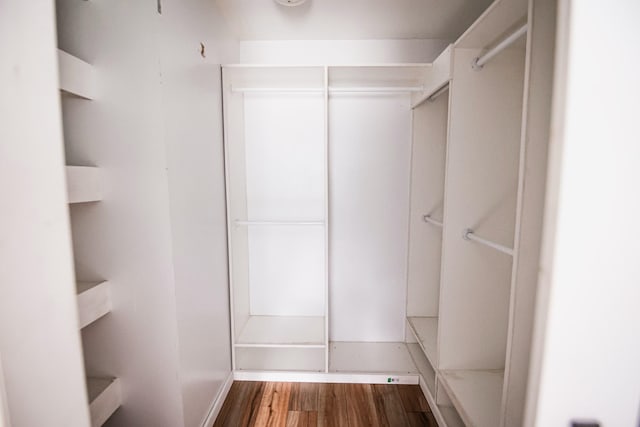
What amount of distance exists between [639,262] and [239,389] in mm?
2105

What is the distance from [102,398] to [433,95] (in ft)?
7.54

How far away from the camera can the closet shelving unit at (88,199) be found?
964 millimetres

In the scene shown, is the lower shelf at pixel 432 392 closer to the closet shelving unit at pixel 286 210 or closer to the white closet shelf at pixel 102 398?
the closet shelving unit at pixel 286 210

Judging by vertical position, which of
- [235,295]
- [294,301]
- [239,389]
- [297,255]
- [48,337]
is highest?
[48,337]

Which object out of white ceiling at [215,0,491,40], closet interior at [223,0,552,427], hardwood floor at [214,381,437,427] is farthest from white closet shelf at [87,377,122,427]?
white ceiling at [215,0,491,40]

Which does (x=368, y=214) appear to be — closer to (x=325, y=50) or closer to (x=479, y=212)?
(x=479, y=212)

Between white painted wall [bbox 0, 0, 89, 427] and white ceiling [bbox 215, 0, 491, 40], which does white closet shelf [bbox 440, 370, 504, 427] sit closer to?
white painted wall [bbox 0, 0, 89, 427]

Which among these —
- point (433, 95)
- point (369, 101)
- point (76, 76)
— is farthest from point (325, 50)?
point (76, 76)

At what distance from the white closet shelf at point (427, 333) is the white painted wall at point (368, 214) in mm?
167

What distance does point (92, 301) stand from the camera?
106 cm

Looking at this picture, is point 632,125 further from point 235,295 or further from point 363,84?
point 235,295

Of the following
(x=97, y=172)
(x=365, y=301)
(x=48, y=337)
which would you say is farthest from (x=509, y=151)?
(x=97, y=172)

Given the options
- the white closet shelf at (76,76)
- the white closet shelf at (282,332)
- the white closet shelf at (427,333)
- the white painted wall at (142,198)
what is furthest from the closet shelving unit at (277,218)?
the white closet shelf at (76,76)

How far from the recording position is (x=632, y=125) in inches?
14.3
